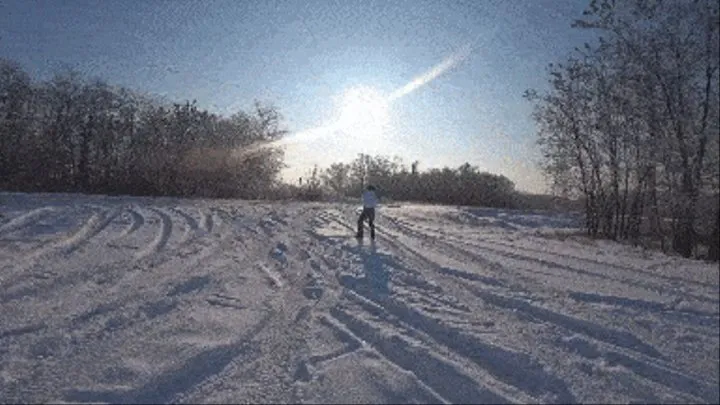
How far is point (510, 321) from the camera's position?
8586 millimetres

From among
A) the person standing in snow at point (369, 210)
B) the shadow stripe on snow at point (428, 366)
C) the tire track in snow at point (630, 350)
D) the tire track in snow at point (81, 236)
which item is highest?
the person standing in snow at point (369, 210)

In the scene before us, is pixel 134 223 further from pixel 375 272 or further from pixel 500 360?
pixel 500 360

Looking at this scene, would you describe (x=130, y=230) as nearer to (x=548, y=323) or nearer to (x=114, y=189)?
(x=548, y=323)

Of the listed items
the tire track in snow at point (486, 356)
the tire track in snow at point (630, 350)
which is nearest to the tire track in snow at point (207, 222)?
the tire track in snow at point (486, 356)

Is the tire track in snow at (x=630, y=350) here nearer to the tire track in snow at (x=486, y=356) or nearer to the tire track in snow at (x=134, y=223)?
the tire track in snow at (x=486, y=356)

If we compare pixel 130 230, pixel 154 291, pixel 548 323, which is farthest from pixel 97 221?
pixel 548 323

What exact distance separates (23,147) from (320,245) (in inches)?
2108

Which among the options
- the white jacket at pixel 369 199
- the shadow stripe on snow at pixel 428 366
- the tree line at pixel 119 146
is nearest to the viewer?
the shadow stripe on snow at pixel 428 366

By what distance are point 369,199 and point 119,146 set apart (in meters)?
59.4

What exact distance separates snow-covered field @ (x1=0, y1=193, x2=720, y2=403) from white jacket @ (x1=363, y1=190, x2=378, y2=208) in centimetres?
473

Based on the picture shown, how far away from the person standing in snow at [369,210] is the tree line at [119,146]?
3800 centimetres

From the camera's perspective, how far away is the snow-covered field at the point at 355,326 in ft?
20.8

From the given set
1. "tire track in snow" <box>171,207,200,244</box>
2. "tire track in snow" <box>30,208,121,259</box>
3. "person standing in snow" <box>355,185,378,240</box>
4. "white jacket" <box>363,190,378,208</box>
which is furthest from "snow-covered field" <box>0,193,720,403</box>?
"white jacket" <box>363,190,378,208</box>

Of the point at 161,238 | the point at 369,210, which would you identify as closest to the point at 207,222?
the point at 161,238
